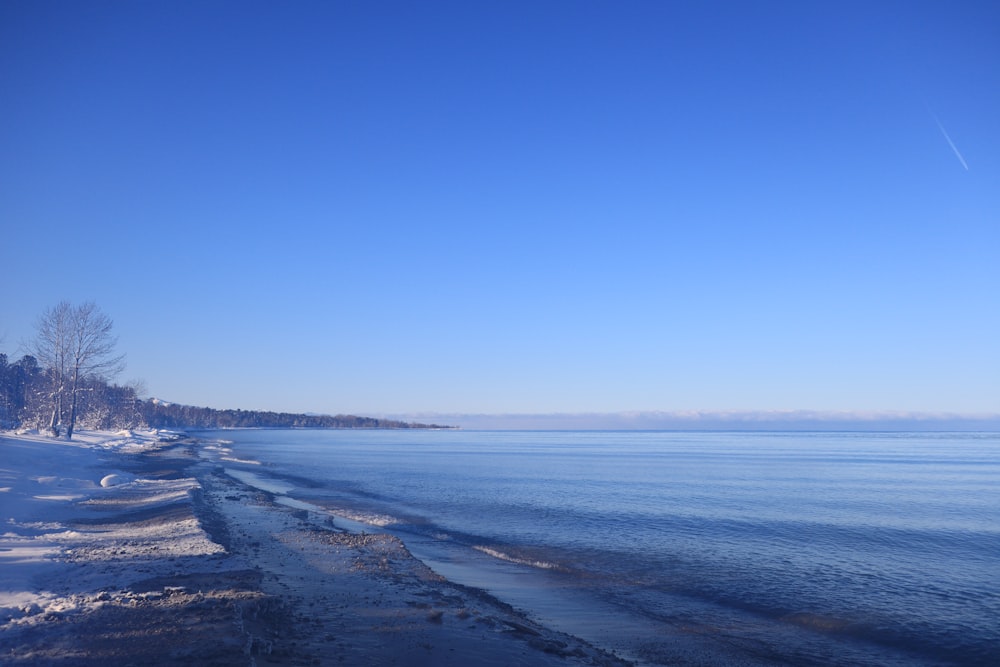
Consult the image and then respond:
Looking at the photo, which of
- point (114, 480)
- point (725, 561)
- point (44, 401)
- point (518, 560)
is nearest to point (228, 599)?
point (518, 560)

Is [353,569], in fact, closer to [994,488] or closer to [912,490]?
[912,490]

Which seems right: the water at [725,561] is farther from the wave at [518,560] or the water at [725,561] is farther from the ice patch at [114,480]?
the ice patch at [114,480]

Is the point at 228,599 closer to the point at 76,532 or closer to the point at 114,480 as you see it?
the point at 76,532

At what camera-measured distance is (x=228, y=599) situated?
44.0ft

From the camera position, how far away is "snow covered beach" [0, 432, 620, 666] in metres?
10.6

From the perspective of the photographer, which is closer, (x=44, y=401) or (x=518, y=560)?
(x=518, y=560)

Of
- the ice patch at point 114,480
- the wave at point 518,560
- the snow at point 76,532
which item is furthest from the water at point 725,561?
the ice patch at point 114,480

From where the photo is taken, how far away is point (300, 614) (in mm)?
13320

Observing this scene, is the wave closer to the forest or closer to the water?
the water

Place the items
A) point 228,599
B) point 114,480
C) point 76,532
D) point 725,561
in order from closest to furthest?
point 228,599 < point 76,532 < point 725,561 < point 114,480

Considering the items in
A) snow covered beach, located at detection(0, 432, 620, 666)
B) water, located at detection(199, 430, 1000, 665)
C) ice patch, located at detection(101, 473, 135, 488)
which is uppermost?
ice patch, located at detection(101, 473, 135, 488)

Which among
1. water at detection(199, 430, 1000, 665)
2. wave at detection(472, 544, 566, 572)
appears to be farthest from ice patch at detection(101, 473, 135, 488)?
wave at detection(472, 544, 566, 572)

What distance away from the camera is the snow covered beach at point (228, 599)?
10633 mm

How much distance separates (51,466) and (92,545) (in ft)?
81.4
